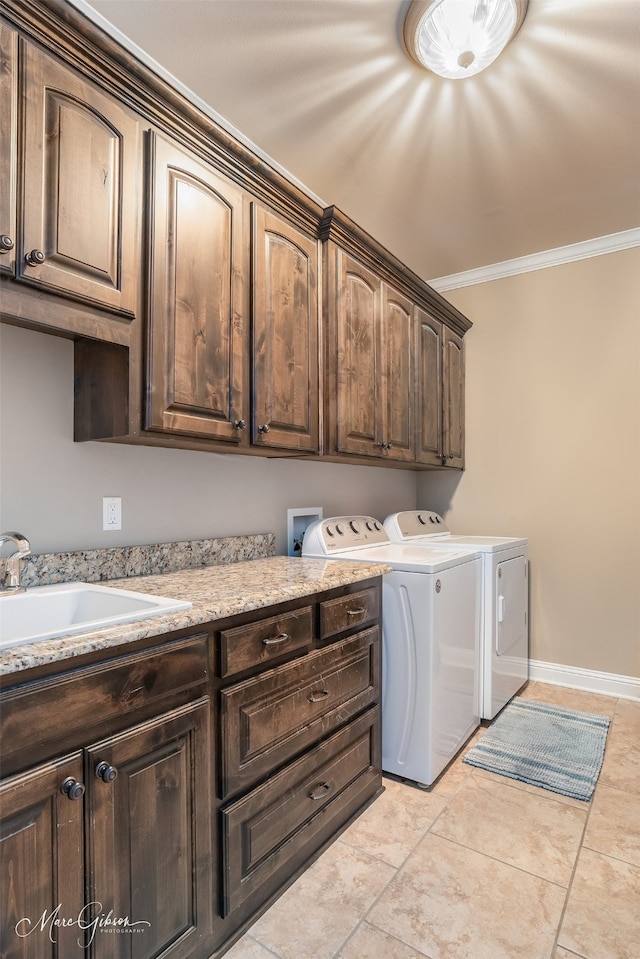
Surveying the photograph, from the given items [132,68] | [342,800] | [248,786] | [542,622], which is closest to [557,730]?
[542,622]

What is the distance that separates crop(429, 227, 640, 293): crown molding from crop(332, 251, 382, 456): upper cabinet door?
1.22 m

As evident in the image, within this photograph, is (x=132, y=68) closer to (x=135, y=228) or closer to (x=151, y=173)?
(x=151, y=173)

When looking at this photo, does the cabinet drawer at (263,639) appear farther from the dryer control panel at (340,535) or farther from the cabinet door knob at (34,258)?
the cabinet door knob at (34,258)

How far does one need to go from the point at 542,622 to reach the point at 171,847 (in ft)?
8.93

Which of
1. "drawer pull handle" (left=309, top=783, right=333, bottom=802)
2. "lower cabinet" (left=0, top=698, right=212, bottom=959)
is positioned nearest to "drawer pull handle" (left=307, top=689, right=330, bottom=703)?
"drawer pull handle" (left=309, top=783, right=333, bottom=802)

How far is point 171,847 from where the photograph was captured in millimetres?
1181

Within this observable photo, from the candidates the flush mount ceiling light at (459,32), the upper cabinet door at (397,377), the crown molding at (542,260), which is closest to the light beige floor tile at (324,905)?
the upper cabinet door at (397,377)

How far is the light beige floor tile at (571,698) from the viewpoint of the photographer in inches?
113

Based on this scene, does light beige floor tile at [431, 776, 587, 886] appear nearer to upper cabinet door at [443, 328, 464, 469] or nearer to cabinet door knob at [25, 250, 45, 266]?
upper cabinet door at [443, 328, 464, 469]

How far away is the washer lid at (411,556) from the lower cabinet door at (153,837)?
106 cm

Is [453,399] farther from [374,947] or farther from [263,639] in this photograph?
[374,947]

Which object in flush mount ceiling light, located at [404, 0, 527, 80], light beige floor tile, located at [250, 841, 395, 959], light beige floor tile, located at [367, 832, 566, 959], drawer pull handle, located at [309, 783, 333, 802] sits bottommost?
light beige floor tile, located at [367, 832, 566, 959]

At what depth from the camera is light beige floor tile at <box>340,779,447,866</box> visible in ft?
5.68

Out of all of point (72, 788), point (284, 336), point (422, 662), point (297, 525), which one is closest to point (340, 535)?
point (297, 525)
